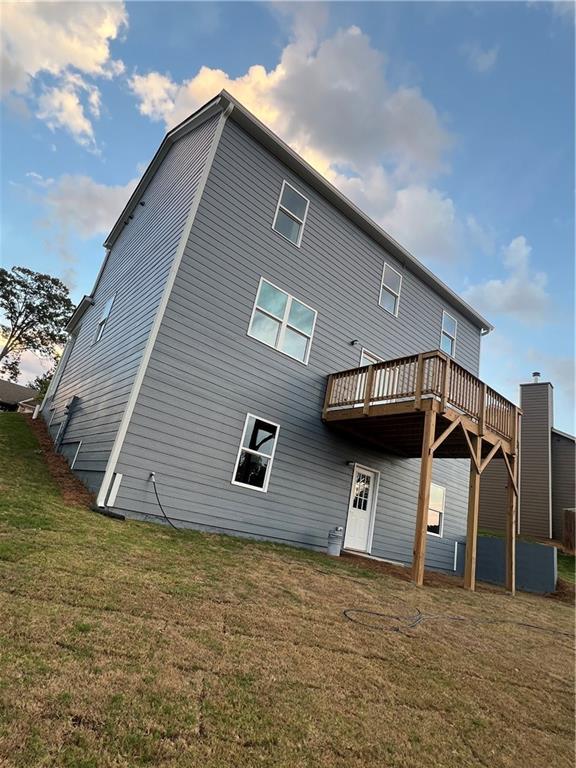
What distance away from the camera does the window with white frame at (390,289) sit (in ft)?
38.5

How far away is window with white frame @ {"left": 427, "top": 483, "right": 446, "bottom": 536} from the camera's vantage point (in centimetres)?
1174

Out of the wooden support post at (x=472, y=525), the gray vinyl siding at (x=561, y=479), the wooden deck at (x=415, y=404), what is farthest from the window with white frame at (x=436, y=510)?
the gray vinyl siding at (x=561, y=479)

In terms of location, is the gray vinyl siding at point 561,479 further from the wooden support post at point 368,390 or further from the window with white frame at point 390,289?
the wooden support post at point 368,390

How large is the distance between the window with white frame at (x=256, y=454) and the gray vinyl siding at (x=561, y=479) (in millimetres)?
15855

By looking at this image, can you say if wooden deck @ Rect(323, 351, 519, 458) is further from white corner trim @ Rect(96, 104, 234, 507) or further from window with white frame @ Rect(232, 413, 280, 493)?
white corner trim @ Rect(96, 104, 234, 507)

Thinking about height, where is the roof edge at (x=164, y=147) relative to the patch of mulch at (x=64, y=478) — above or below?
above

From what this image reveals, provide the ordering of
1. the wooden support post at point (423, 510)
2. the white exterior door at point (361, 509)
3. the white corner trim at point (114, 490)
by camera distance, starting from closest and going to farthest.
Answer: the white corner trim at point (114, 490) → the wooden support post at point (423, 510) → the white exterior door at point (361, 509)

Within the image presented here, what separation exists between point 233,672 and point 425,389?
6.17 meters

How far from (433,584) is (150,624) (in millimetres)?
6168

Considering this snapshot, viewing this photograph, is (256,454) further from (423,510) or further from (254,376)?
(423,510)

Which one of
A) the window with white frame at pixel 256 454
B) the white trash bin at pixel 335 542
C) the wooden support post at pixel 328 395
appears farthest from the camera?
the wooden support post at pixel 328 395

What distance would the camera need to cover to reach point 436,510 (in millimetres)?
11875

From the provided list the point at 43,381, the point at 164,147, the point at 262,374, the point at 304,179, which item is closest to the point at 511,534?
the point at 262,374

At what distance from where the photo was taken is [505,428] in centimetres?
945
